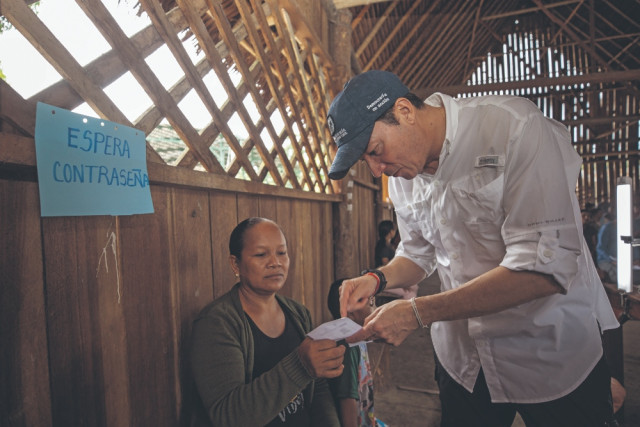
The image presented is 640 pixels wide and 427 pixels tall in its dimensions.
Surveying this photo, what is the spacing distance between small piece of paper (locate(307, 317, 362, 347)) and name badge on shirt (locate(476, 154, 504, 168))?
65cm

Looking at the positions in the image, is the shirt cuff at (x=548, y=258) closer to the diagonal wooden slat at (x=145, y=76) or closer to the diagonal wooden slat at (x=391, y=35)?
the diagonal wooden slat at (x=145, y=76)

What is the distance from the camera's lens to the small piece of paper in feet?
4.07

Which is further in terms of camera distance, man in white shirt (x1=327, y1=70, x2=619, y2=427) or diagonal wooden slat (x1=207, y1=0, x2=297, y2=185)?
diagonal wooden slat (x1=207, y1=0, x2=297, y2=185)

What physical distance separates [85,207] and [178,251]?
18.5 inches

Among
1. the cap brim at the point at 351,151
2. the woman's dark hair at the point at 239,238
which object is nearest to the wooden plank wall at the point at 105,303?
the woman's dark hair at the point at 239,238

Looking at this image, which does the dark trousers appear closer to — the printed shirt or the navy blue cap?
the printed shirt

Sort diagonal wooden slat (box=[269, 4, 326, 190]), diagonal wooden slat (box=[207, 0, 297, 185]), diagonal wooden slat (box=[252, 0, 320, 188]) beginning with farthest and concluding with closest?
1. diagonal wooden slat (box=[269, 4, 326, 190])
2. diagonal wooden slat (box=[252, 0, 320, 188])
3. diagonal wooden slat (box=[207, 0, 297, 185])

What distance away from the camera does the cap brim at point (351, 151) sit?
1.12 meters

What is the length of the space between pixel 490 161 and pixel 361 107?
41 centimetres

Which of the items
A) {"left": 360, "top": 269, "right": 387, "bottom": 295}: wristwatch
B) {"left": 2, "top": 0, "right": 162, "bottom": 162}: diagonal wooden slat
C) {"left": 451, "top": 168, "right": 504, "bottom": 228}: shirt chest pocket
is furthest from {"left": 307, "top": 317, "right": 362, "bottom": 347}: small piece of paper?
{"left": 2, "top": 0, "right": 162, "bottom": 162}: diagonal wooden slat

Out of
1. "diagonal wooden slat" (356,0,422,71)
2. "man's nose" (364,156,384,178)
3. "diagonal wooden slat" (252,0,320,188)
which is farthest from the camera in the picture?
"diagonal wooden slat" (356,0,422,71)

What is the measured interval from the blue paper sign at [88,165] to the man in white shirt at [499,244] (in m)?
0.60

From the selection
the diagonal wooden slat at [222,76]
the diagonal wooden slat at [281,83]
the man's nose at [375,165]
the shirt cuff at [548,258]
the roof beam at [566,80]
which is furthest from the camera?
the roof beam at [566,80]

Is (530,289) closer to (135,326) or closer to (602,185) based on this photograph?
(135,326)
